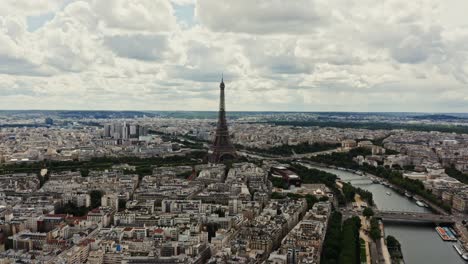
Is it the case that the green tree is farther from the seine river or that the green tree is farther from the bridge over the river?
the seine river

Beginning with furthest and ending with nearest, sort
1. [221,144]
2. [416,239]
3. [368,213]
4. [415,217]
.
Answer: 1. [221,144]
2. [415,217]
3. [368,213]
4. [416,239]

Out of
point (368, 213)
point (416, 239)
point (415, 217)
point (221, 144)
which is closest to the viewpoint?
point (416, 239)

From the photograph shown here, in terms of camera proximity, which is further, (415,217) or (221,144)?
(221,144)

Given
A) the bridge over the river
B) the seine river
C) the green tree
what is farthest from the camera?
the bridge over the river

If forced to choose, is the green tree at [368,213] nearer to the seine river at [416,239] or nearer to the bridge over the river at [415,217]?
the bridge over the river at [415,217]

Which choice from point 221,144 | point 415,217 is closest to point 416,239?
point 415,217

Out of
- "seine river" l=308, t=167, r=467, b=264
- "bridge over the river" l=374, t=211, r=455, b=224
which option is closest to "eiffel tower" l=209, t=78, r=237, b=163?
"seine river" l=308, t=167, r=467, b=264

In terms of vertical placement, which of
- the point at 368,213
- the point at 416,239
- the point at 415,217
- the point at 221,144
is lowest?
the point at 416,239

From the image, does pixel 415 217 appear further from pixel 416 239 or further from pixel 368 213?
pixel 416 239
